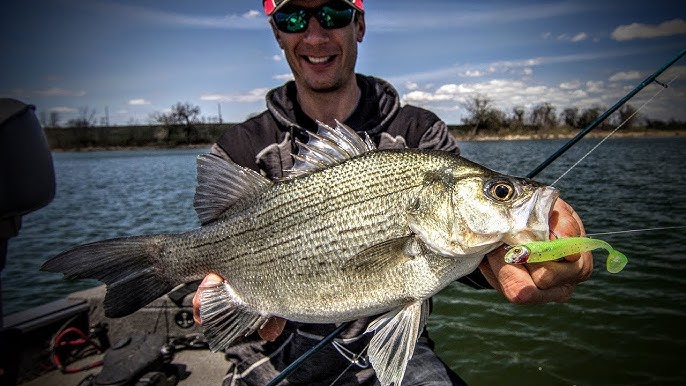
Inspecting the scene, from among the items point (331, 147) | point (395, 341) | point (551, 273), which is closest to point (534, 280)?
point (551, 273)

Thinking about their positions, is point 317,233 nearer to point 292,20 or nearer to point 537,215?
point 537,215

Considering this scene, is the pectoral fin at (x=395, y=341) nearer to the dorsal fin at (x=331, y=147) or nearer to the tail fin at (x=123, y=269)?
the dorsal fin at (x=331, y=147)

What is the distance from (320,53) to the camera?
3209mm

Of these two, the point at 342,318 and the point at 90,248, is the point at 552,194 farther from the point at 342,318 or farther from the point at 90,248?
the point at 90,248

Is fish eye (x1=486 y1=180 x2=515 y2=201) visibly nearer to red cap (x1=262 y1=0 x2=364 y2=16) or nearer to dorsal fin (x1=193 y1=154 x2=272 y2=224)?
dorsal fin (x1=193 y1=154 x2=272 y2=224)

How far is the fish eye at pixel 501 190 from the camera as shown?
1.86 m

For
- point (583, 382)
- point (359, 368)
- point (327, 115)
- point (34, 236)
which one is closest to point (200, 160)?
point (327, 115)

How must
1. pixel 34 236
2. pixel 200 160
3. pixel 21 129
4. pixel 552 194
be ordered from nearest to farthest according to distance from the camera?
pixel 552 194
pixel 200 160
pixel 21 129
pixel 34 236

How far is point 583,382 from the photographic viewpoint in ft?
19.7

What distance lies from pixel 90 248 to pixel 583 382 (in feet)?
21.5

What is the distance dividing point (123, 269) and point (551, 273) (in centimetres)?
218

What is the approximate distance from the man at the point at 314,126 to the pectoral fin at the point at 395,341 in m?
0.66

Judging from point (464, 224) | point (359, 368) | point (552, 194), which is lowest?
point (359, 368)

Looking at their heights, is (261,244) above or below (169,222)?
above
